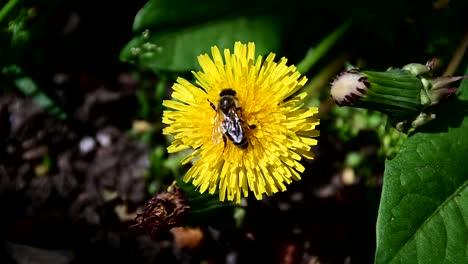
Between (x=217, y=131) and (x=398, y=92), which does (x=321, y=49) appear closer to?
(x=398, y=92)

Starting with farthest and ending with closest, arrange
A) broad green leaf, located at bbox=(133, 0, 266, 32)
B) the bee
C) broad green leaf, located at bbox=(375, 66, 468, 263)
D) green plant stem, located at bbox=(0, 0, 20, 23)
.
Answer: green plant stem, located at bbox=(0, 0, 20, 23), broad green leaf, located at bbox=(133, 0, 266, 32), broad green leaf, located at bbox=(375, 66, 468, 263), the bee

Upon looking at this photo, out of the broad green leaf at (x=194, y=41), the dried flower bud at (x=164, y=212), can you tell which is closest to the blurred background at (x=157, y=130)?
the broad green leaf at (x=194, y=41)

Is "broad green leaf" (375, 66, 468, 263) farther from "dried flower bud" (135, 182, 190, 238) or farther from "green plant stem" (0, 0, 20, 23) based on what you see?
"green plant stem" (0, 0, 20, 23)

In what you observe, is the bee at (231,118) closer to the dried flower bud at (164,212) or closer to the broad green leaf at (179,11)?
the dried flower bud at (164,212)

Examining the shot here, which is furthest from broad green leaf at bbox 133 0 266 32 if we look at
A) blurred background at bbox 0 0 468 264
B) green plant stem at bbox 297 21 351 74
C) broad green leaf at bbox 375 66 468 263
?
broad green leaf at bbox 375 66 468 263

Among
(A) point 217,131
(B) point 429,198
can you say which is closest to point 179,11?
(A) point 217,131

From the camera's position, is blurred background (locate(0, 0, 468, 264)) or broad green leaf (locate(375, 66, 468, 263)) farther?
blurred background (locate(0, 0, 468, 264))

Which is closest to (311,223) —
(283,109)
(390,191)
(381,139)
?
(381,139)

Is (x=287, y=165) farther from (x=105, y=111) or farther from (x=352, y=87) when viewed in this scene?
(x=105, y=111)
